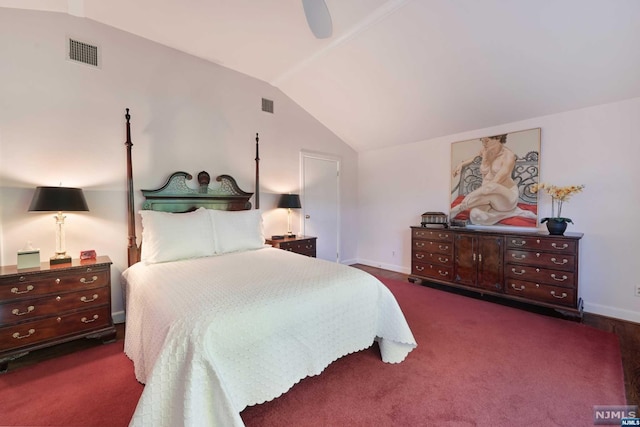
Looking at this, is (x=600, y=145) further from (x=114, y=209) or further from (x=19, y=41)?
(x=19, y=41)

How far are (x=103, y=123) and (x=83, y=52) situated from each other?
0.68 metres

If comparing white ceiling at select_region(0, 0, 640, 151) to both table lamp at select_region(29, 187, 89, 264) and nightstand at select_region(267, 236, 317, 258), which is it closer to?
table lamp at select_region(29, 187, 89, 264)

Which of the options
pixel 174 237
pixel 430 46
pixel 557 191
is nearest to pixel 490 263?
pixel 557 191

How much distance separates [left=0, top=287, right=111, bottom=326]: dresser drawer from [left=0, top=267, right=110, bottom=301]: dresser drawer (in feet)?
0.15

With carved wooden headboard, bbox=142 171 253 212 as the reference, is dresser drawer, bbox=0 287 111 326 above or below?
below

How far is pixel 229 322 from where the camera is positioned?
4.78ft

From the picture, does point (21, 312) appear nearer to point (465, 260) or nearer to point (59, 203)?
point (59, 203)

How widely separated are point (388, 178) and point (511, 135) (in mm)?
1975

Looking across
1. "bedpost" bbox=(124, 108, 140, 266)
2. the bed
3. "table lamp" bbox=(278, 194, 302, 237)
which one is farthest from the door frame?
"bedpost" bbox=(124, 108, 140, 266)

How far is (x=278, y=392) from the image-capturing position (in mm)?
1598

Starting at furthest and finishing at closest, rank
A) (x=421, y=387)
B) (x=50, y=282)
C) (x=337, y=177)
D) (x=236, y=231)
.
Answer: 1. (x=337, y=177)
2. (x=236, y=231)
3. (x=50, y=282)
4. (x=421, y=387)

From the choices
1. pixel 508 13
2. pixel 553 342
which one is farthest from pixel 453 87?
pixel 553 342

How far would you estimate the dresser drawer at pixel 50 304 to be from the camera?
2.08 metres

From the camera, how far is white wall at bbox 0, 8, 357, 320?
2467 millimetres
